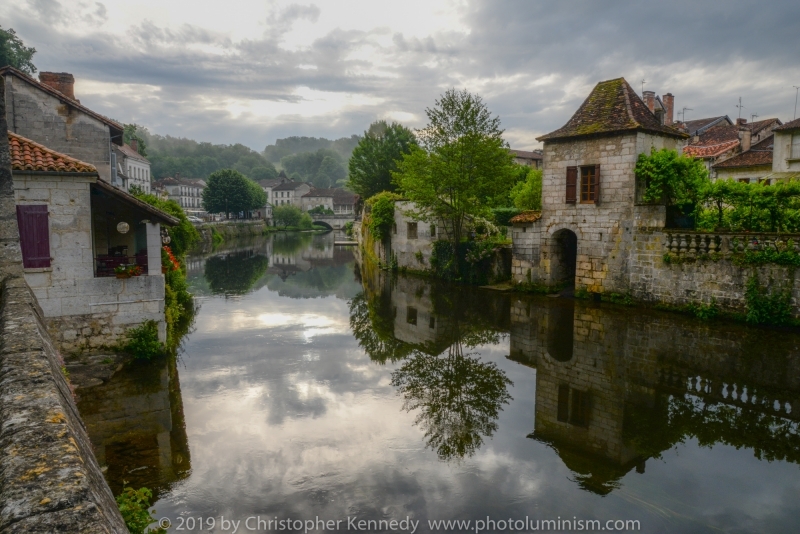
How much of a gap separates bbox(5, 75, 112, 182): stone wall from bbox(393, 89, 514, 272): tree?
13.7 meters

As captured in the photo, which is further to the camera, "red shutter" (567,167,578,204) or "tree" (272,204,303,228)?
"tree" (272,204,303,228)

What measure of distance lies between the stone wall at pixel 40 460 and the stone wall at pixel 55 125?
16176 mm

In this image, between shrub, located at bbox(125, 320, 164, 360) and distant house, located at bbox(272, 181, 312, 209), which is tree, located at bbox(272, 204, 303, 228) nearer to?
distant house, located at bbox(272, 181, 312, 209)

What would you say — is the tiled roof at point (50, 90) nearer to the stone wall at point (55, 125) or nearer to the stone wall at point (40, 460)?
the stone wall at point (55, 125)

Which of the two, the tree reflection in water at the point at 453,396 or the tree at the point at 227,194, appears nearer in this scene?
the tree reflection in water at the point at 453,396

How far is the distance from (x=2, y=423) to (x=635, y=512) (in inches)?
252

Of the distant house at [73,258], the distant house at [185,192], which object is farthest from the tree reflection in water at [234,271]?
the distant house at [185,192]

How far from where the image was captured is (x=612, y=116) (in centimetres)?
1973

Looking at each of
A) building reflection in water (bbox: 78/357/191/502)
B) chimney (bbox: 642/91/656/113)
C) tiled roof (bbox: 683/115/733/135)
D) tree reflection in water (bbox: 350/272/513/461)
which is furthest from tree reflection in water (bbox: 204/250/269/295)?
tiled roof (bbox: 683/115/733/135)

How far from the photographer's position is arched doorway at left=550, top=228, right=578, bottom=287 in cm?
2189

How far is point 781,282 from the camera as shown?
49.1 ft

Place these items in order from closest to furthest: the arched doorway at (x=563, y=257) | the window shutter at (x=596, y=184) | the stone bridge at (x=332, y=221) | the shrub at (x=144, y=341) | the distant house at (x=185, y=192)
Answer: the shrub at (x=144, y=341) → the window shutter at (x=596, y=184) → the arched doorway at (x=563, y=257) → the stone bridge at (x=332, y=221) → the distant house at (x=185, y=192)

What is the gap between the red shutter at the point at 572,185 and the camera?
67.3 feet

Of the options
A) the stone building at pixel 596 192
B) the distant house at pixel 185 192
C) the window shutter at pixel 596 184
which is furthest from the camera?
the distant house at pixel 185 192
